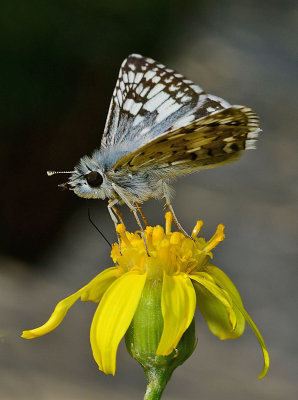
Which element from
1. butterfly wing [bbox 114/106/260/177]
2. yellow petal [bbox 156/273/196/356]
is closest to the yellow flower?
yellow petal [bbox 156/273/196/356]

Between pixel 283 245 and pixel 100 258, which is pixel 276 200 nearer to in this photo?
pixel 283 245

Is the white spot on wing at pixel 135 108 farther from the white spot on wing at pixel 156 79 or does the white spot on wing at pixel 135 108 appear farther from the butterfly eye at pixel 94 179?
the butterfly eye at pixel 94 179

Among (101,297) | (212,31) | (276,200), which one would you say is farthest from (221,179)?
(101,297)

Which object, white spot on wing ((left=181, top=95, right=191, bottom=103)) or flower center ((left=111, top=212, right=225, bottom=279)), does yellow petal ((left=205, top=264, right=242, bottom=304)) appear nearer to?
flower center ((left=111, top=212, right=225, bottom=279))

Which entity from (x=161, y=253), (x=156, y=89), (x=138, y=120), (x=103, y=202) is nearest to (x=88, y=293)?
(x=161, y=253)

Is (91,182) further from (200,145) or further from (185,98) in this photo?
(185,98)
